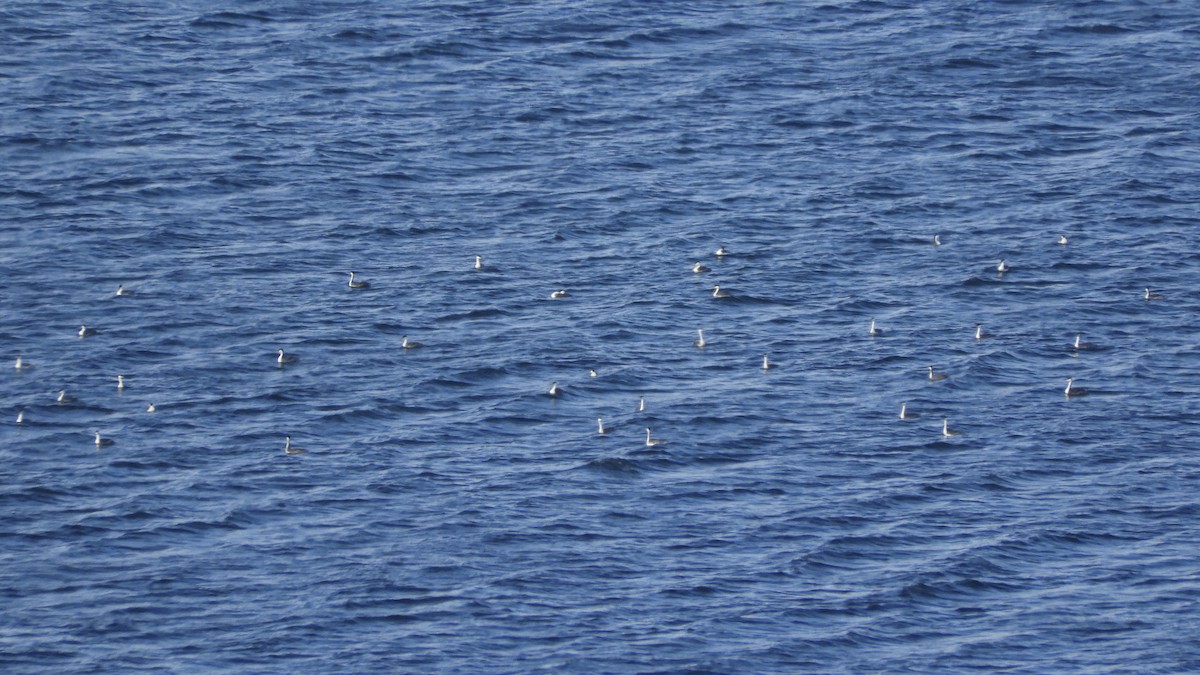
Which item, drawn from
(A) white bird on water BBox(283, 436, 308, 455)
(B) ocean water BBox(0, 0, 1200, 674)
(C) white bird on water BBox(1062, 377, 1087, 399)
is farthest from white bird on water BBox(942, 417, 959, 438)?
(A) white bird on water BBox(283, 436, 308, 455)

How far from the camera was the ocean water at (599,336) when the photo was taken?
65.3 meters

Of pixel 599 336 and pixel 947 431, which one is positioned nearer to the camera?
pixel 947 431

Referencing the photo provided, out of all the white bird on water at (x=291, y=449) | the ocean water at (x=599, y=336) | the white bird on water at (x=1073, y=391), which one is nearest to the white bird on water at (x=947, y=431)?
the ocean water at (x=599, y=336)

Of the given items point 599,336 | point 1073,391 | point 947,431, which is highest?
point 599,336

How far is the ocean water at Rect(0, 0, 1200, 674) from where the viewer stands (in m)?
65.3

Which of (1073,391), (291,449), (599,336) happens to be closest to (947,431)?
(1073,391)

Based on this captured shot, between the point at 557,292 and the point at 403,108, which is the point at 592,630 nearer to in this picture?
the point at 557,292

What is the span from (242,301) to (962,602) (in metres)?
35.2

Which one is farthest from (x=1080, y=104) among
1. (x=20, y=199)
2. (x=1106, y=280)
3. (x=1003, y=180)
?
(x=20, y=199)

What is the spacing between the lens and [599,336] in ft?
281

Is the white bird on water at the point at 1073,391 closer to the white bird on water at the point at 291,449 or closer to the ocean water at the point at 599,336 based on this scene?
the ocean water at the point at 599,336

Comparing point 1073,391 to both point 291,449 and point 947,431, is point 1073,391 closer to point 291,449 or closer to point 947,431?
point 947,431

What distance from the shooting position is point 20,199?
95.9 metres

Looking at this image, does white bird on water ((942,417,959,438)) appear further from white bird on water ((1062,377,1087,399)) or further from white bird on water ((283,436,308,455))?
white bird on water ((283,436,308,455))
